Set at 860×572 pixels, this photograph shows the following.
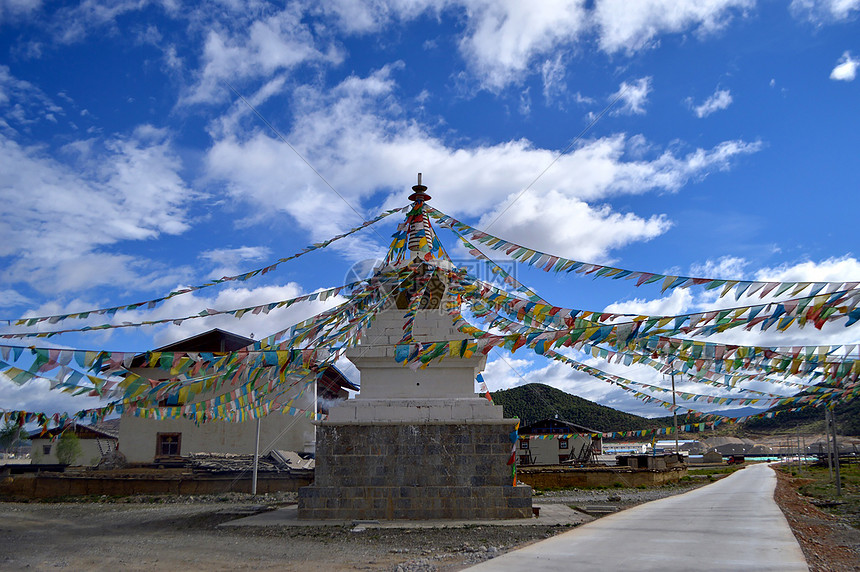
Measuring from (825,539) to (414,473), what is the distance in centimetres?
643

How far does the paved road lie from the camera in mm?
5090

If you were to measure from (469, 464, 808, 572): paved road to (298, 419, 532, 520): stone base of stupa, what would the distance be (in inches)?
93.4

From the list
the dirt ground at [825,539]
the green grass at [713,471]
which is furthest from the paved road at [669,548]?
the green grass at [713,471]

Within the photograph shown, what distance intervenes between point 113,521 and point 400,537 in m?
6.84

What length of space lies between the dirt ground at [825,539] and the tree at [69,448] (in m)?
36.3

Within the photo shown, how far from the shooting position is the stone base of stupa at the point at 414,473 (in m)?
10.5

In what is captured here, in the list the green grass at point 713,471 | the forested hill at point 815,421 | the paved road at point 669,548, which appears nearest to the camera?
the paved road at point 669,548

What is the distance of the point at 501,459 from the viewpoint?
10.7m

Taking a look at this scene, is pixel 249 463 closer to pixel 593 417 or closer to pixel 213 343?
pixel 213 343

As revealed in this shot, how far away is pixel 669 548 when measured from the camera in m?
5.95

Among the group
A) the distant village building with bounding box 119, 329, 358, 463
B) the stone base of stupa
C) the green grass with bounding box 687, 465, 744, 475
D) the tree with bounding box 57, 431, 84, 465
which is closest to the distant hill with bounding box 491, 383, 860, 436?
the green grass with bounding box 687, 465, 744, 475

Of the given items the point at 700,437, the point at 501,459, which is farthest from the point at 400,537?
the point at 700,437

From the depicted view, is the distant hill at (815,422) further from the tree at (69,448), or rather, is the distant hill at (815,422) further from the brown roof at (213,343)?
the tree at (69,448)

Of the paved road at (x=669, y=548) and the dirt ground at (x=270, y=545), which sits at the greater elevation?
the paved road at (x=669, y=548)
